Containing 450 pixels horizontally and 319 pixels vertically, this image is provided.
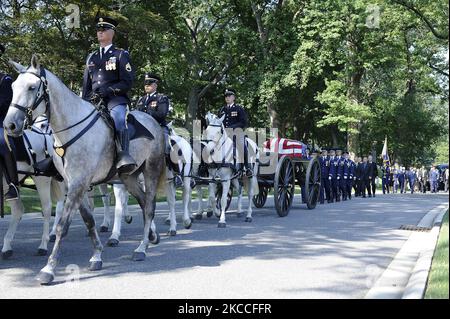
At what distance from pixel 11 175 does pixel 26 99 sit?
1.67 m

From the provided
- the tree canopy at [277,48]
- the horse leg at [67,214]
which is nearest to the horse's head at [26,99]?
the horse leg at [67,214]

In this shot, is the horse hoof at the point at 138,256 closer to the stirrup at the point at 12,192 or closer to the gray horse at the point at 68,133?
the gray horse at the point at 68,133

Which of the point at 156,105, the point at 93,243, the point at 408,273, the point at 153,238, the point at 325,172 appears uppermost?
the point at 156,105

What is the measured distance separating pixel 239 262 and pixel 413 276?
2340mm

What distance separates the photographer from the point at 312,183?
1808 cm

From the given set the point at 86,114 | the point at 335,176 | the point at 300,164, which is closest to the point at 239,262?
the point at 86,114

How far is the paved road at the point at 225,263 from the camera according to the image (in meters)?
6.13

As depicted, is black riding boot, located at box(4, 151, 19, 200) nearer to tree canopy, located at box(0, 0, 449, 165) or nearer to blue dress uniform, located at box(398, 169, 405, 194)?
tree canopy, located at box(0, 0, 449, 165)

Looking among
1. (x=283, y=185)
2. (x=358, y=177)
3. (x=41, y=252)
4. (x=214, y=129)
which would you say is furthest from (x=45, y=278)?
(x=358, y=177)

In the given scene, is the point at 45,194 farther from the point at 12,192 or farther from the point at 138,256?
the point at 138,256

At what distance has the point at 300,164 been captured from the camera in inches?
742

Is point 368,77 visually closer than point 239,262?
No

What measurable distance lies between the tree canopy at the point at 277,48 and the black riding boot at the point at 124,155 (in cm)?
2081
